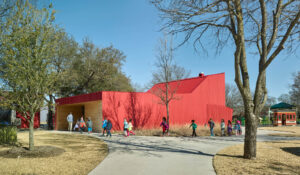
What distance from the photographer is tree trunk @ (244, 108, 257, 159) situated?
313 inches

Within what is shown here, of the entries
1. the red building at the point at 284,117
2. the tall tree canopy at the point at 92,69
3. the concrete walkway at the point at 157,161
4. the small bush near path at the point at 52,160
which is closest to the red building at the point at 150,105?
the tall tree canopy at the point at 92,69

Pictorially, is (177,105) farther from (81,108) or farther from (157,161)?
(157,161)

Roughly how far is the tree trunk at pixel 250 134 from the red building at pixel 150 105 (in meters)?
10.9

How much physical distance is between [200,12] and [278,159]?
591 centimetres

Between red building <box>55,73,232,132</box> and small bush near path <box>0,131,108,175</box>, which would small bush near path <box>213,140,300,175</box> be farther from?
red building <box>55,73,232,132</box>

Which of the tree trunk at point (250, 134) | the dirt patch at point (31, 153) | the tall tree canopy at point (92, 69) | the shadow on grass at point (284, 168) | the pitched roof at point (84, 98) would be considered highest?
the tall tree canopy at point (92, 69)

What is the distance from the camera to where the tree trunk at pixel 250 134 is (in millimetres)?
7957

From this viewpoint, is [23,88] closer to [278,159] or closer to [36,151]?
[36,151]

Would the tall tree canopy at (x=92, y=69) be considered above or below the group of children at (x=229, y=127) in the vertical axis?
above

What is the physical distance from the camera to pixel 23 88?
31.8ft

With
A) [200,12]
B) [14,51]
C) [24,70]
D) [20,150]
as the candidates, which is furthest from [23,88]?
[200,12]

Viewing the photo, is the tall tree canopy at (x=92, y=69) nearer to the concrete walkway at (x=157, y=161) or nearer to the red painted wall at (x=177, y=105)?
the red painted wall at (x=177, y=105)

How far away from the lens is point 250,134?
8047mm

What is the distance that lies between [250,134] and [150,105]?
12839mm
